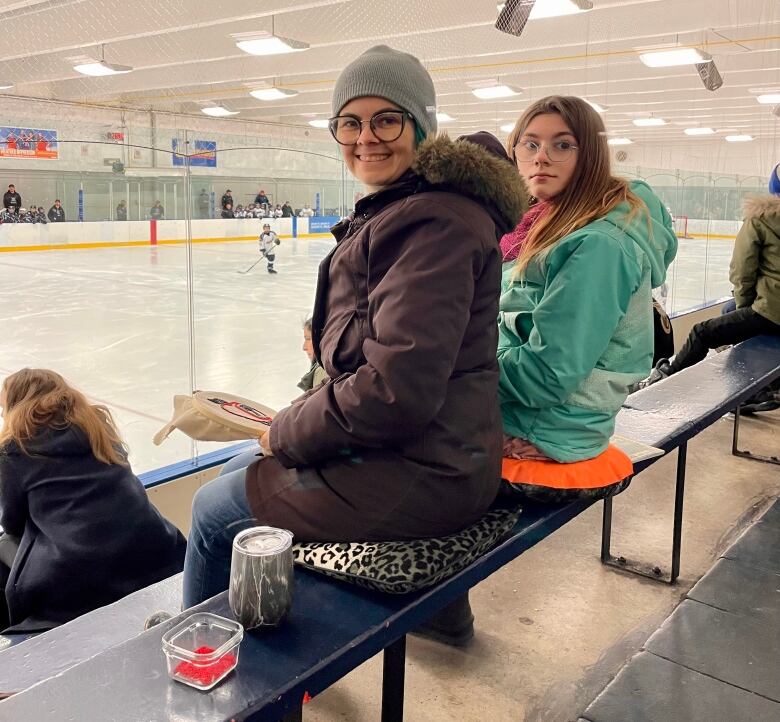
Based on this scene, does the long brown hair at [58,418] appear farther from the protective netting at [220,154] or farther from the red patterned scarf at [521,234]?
the protective netting at [220,154]

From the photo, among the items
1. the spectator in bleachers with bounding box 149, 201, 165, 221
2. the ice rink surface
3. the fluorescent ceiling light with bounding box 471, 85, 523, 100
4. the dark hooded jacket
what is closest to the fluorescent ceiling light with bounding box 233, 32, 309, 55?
the ice rink surface

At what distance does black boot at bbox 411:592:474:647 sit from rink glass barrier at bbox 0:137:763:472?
202 cm

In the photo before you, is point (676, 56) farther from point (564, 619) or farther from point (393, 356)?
point (393, 356)

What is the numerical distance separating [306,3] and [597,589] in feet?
20.9

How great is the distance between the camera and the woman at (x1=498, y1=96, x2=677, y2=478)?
5.08 ft

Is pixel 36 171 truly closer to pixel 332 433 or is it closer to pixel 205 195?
pixel 205 195

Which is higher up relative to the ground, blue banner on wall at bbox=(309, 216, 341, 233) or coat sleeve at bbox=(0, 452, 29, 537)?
blue banner on wall at bbox=(309, 216, 341, 233)

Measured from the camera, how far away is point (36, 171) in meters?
4.21

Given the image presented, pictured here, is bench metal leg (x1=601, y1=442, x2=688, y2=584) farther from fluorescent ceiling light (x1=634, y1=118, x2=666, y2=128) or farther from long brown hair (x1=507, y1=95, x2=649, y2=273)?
fluorescent ceiling light (x1=634, y1=118, x2=666, y2=128)

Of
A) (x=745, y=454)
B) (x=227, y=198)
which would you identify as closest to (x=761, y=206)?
(x=745, y=454)

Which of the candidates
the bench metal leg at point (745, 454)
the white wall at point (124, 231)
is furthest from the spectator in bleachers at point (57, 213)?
the bench metal leg at point (745, 454)

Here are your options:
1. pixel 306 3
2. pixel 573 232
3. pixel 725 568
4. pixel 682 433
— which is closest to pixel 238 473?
pixel 573 232

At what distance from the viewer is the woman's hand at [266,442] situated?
1.26m

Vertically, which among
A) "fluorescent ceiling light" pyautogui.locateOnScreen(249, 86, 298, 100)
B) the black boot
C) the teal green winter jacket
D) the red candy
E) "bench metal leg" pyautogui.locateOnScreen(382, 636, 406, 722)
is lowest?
the black boot
